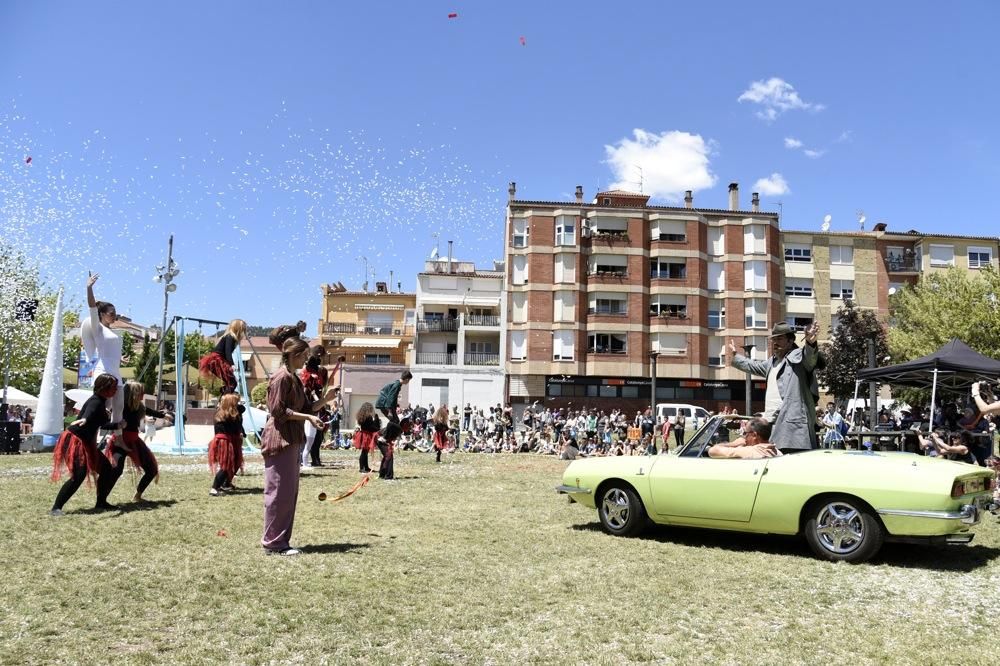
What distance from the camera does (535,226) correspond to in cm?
5047

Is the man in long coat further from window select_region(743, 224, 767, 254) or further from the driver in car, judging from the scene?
window select_region(743, 224, 767, 254)

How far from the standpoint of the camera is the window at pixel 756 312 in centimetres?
5091

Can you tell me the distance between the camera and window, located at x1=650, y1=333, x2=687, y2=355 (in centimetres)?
5006

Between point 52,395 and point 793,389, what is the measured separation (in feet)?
64.7

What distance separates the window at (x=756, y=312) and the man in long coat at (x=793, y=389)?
44880 mm

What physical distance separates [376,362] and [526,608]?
60551 millimetres

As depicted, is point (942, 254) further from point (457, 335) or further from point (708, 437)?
point (708, 437)

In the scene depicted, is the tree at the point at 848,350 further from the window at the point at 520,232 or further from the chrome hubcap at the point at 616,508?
the chrome hubcap at the point at 616,508

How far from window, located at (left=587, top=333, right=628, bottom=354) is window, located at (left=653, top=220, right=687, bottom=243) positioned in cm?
740

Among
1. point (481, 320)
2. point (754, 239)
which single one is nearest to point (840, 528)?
point (754, 239)

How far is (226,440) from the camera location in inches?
402

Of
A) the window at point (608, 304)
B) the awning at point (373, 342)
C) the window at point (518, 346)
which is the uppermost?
the window at point (608, 304)

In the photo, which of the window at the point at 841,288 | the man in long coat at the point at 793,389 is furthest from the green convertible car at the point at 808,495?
the window at the point at 841,288

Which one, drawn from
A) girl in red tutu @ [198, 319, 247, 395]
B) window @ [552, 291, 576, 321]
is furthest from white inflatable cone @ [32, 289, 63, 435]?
window @ [552, 291, 576, 321]
